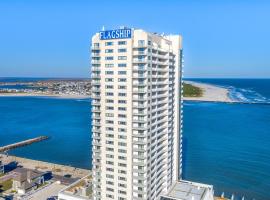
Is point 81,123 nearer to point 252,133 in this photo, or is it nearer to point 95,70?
point 252,133

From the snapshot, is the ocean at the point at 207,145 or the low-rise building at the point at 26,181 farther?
the ocean at the point at 207,145

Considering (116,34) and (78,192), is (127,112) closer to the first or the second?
(116,34)

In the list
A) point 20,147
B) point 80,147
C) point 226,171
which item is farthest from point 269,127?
point 20,147

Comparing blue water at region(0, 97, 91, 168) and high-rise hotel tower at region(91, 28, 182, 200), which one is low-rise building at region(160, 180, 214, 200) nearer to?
high-rise hotel tower at region(91, 28, 182, 200)

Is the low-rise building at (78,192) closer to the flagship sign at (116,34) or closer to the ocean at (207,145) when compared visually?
the ocean at (207,145)

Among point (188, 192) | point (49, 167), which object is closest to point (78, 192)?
point (188, 192)

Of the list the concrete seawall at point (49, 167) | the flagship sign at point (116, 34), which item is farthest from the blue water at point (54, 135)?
the flagship sign at point (116, 34)
